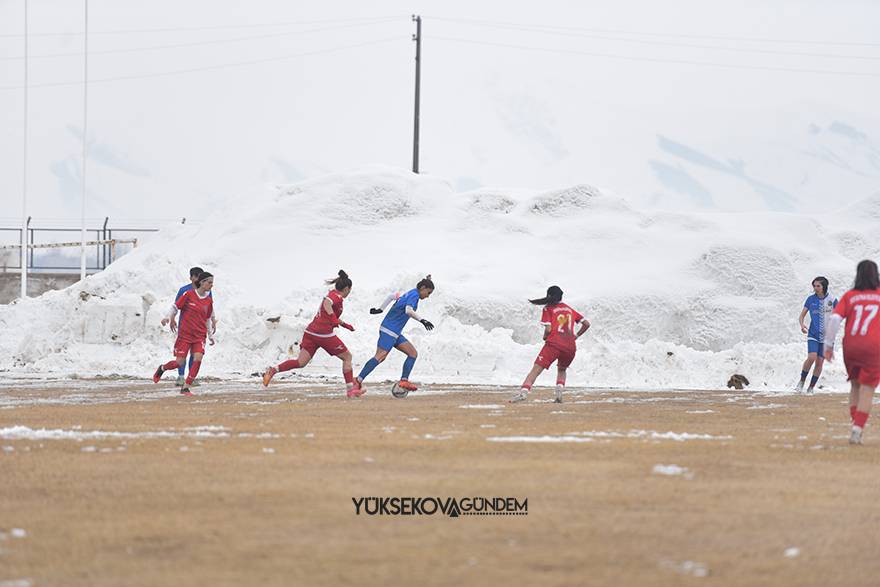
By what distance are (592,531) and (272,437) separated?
5.02 meters

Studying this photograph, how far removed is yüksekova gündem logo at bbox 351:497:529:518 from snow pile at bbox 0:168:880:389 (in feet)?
56.9

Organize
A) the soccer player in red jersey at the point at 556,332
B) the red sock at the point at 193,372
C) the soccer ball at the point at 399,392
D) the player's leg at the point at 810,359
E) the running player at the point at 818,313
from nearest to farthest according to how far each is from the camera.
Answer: the soccer player in red jersey at the point at 556,332, the soccer ball at the point at 399,392, the red sock at the point at 193,372, the running player at the point at 818,313, the player's leg at the point at 810,359

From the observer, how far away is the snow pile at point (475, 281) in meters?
26.3

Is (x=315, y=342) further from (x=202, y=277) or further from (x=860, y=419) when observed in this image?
(x=860, y=419)

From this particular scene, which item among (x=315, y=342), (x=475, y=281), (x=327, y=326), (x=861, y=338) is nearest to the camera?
(x=861, y=338)

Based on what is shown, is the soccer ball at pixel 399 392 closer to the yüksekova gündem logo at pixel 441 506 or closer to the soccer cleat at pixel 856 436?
the soccer cleat at pixel 856 436

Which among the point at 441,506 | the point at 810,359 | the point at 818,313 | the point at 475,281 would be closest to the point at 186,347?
the point at 818,313

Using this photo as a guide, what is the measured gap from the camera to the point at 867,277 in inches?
440

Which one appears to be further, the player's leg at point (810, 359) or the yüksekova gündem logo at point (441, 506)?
the player's leg at point (810, 359)

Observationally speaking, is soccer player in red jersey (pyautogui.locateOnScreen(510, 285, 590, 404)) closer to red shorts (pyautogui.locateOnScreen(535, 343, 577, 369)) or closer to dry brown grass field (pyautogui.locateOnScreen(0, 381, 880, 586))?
red shorts (pyautogui.locateOnScreen(535, 343, 577, 369))

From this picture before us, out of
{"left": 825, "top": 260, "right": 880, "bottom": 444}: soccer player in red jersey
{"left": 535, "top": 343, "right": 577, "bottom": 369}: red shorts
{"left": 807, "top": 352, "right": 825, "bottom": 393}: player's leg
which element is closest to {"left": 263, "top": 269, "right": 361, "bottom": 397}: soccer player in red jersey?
{"left": 535, "top": 343, "right": 577, "bottom": 369}: red shorts

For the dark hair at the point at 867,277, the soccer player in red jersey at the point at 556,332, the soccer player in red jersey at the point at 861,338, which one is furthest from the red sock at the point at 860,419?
the soccer player in red jersey at the point at 556,332

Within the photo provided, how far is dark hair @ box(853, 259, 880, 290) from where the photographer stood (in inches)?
438

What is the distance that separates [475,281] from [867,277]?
21.8 metres
